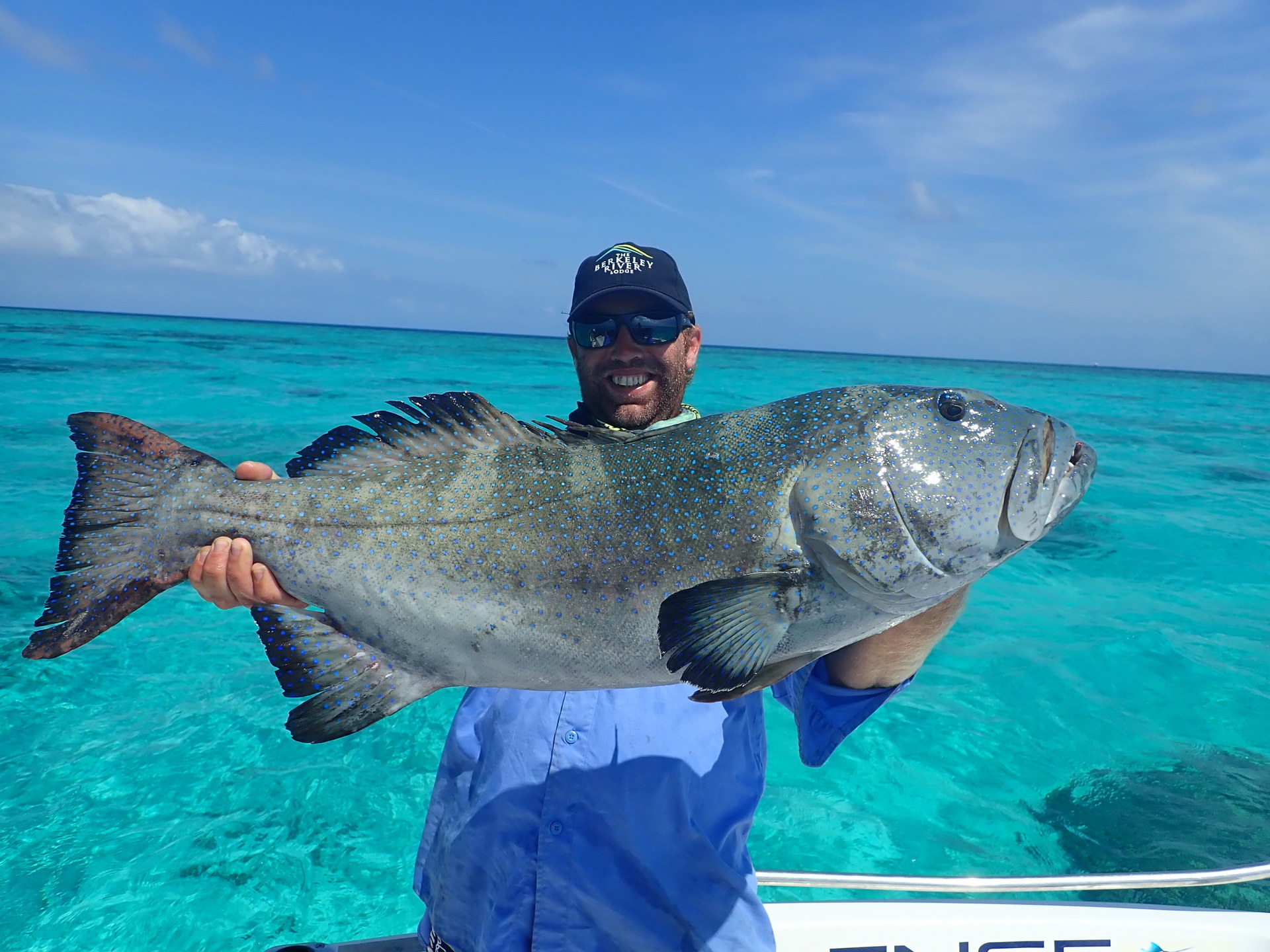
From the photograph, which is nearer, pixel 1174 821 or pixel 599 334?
pixel 599 334

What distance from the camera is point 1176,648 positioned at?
34.0ft

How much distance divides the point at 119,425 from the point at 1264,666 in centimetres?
1278

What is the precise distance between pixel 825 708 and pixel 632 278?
201cm

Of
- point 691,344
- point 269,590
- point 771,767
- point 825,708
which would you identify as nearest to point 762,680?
point 825,708

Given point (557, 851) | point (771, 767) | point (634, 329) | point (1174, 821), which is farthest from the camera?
point (771, 767)

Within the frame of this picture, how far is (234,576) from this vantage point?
92.1 inches

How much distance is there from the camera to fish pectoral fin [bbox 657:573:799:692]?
1930 millimetres

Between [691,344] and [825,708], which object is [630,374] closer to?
[691,344]

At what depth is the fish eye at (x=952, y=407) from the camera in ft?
6.95

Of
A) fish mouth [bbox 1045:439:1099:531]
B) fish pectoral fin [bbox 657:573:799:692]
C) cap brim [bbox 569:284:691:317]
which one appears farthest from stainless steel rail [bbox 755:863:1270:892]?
cap brim [bbox 569:284:691:317]

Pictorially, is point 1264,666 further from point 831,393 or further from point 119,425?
point 119,425

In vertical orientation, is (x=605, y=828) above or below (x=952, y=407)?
below

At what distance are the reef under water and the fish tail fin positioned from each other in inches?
238

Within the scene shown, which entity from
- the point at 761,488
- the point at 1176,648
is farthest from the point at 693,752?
the point at 1176,648
